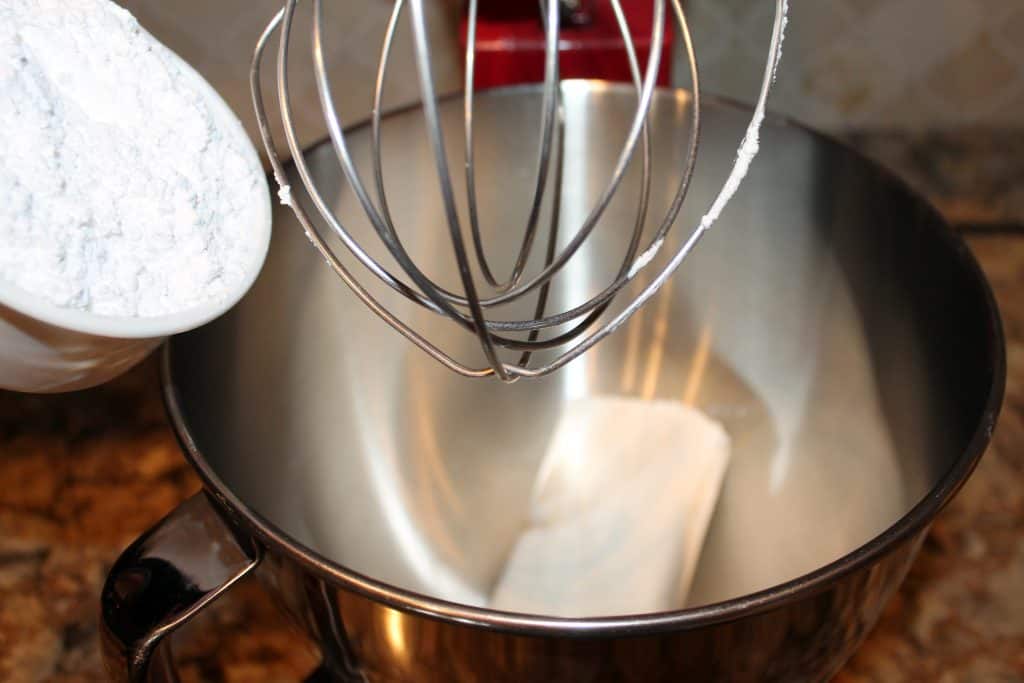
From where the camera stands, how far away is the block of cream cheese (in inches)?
18.4

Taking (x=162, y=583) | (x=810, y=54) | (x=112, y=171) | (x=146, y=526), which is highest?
(x=810, y=54)

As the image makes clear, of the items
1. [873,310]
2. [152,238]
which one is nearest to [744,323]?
[873,310]

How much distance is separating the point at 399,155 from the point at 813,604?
0.31 m

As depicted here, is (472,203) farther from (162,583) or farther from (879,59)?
(879,59)

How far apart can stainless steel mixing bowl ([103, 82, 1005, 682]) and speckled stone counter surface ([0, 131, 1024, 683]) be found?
5 cm

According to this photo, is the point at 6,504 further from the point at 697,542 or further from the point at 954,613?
Result: the point at 954,613

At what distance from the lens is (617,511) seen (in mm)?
518

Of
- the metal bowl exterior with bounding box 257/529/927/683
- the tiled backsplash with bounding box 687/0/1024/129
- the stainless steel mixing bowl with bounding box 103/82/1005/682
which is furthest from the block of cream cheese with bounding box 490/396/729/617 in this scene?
the tiled backsplash with bounding box 687/0/1024/129

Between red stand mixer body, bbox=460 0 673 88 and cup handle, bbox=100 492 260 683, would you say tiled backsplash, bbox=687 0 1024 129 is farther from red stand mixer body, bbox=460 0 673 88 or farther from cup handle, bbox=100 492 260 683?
cup handle, bbox=100 492 260 683

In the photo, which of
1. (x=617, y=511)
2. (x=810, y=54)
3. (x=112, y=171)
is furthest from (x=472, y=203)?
(x=810, y=54)

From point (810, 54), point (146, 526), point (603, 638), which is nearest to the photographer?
point (603, 638)

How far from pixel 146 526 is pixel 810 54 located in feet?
1.63

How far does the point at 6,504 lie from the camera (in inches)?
20.6

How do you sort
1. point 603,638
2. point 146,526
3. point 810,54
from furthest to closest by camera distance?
point 810,54 → point 146,526 → point 603,638
